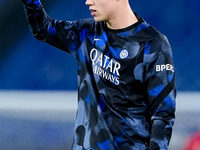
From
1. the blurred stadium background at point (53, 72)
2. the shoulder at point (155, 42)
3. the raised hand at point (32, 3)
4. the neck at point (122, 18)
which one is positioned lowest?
the blurred stadium background at point (53, 72)

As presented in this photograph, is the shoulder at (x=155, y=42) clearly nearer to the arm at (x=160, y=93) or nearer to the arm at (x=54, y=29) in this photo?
the arm at (x=160, y=93)

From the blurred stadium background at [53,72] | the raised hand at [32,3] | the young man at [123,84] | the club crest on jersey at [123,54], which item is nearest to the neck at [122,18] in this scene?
the young man at [123,84]

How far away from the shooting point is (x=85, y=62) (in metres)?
2.39

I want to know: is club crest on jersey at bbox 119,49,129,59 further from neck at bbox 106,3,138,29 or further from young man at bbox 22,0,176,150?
neck at bbox 106,3,138,29

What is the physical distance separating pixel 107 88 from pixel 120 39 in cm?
26

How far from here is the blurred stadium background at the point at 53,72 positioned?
13.8ft

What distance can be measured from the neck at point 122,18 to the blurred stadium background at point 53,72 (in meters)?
1.96

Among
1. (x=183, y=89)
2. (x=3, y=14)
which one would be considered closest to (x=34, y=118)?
(x=3, y=14)

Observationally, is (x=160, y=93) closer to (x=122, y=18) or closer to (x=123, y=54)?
(x=123, y=54)

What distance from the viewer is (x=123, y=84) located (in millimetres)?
2215

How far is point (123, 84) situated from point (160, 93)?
0.67 feet

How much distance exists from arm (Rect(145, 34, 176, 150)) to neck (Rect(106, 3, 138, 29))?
8.2 inches

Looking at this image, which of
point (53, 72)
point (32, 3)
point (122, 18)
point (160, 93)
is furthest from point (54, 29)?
point (53, 72)

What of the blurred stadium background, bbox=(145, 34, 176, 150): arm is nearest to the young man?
bbox=(145, 34, 176, 150): arm
